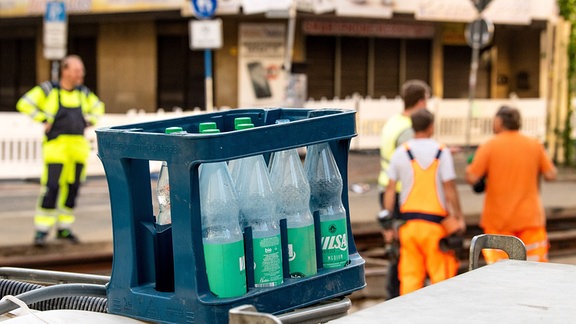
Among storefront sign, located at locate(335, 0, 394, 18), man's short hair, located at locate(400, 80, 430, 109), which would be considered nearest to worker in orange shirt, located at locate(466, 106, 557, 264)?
man's short hair, located at locate(400, 80, 430, 109)

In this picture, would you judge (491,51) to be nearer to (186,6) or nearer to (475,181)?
(186,6)

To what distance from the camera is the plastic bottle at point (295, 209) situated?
3.12 metres

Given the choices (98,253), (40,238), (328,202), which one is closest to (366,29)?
(40,238)

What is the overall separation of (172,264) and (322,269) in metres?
0.44

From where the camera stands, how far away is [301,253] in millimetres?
3131

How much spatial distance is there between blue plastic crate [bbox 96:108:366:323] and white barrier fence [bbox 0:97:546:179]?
1491cm

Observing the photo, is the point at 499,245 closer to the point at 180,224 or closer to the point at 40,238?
the point at 180,224

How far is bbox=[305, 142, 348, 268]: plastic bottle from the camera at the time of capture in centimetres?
326

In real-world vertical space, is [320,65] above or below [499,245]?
above

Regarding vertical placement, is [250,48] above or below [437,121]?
above

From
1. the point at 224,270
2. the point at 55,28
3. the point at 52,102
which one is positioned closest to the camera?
the point at 224,270

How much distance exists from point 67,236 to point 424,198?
5.62 metres

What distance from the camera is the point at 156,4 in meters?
25.1

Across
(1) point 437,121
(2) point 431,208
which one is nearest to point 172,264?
(2) point 431,208
